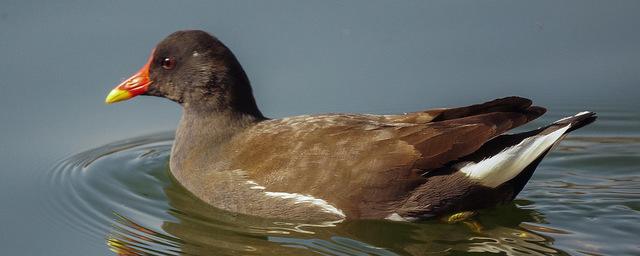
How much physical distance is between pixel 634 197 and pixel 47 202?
4202mm

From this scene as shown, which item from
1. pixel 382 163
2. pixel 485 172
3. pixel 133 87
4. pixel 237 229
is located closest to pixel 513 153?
pixel 485 172

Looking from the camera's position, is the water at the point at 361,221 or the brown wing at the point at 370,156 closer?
the water at the point at 361,221

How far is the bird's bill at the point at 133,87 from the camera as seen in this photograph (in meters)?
8.23

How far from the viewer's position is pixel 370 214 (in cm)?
731

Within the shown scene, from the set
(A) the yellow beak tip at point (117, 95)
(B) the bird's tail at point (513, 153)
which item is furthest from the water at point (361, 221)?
(A) the yellow beak tip at point (117, 95)

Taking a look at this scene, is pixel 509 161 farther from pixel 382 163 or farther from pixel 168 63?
pixel 168 63

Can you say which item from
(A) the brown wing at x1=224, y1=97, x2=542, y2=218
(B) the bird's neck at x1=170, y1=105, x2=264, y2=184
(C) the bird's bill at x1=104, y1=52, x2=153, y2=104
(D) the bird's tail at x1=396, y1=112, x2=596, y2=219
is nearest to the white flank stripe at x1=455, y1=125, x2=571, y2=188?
(D) the bird's tail at x1=396, y1=112, x2=596, y2=219

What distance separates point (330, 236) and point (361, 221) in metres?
0.27

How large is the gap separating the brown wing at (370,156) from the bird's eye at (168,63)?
1160mm

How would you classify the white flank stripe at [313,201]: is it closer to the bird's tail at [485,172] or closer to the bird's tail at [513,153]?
the bird's tail at [485,172]

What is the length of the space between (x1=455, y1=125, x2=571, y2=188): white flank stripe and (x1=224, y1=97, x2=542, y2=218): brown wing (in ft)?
0.45

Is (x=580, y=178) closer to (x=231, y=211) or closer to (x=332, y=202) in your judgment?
(x=332, y=202)

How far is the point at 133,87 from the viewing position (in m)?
8.24

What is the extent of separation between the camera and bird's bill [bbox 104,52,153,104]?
823cm
